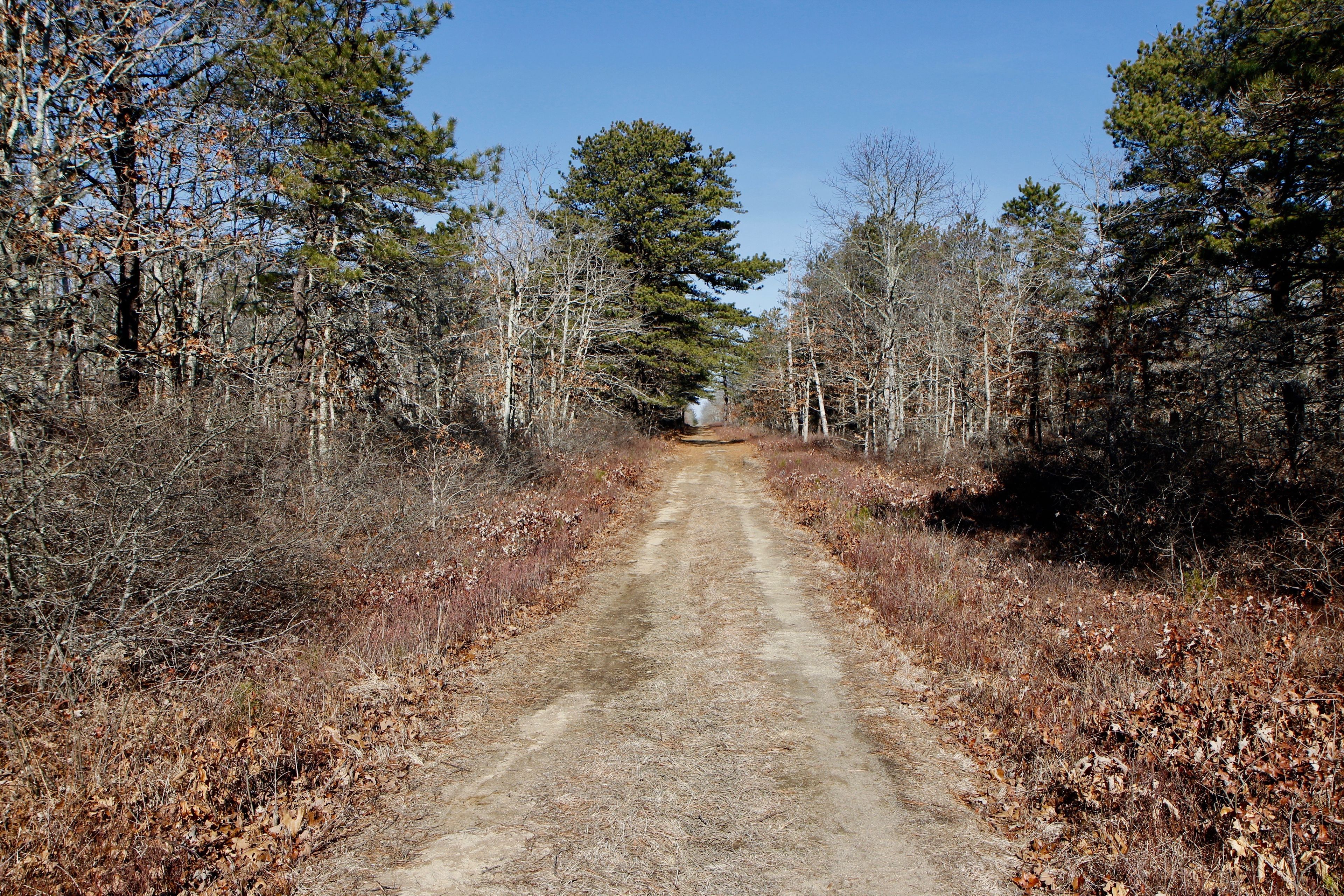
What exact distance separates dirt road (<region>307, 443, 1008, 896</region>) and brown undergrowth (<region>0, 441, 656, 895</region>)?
17.1 inches

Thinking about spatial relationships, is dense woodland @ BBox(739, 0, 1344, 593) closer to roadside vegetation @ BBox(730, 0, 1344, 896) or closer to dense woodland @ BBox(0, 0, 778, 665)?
roadside vegetation @ BBox(730, 0, 1344, 896)

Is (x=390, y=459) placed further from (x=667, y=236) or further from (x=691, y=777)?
(x=667, y=236)

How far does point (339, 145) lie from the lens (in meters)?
12.9

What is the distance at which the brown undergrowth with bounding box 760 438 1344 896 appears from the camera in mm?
3885

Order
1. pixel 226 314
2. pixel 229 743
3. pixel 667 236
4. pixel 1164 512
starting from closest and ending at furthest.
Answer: pixel 229 743
pixel 1164 512
pixel 226 314
pixel 667 236

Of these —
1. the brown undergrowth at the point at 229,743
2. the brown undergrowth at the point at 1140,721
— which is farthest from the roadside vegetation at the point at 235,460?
the brown undergrowth at the point at 1140,721

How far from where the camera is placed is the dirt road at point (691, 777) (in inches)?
160

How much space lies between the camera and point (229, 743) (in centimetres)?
498

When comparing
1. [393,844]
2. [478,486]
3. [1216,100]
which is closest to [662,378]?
[478,486]

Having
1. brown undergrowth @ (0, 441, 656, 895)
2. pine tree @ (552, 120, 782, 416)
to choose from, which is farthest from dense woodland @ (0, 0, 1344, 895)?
pine tree @ (552, 120, 782, 416)

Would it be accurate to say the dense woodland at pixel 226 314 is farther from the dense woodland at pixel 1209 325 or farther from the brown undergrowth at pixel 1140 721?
the dense woodland at pixel 1209 325

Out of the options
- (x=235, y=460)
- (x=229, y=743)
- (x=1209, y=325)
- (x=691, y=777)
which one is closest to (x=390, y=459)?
(x=235, y=460)

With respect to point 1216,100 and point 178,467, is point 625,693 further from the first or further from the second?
point 1216,100

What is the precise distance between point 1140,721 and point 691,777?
3382 mm
